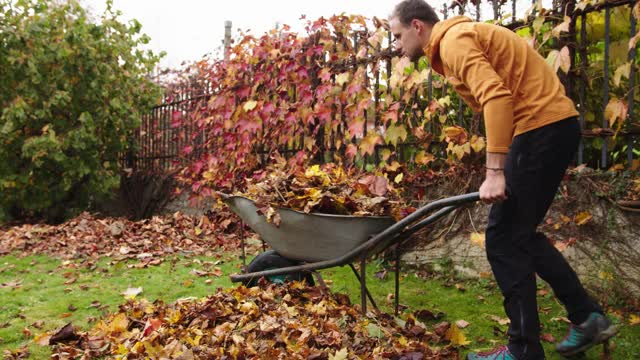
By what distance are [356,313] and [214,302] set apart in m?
0.76

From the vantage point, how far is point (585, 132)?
10.1ft

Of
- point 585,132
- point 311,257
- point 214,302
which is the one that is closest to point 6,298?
point 214,302

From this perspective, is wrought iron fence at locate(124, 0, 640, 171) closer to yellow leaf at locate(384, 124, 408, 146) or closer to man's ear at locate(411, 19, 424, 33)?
yellow leaf at locate(384, 124, 408, 146)

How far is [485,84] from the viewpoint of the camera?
6.27ft

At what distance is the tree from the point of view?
677 centimetres

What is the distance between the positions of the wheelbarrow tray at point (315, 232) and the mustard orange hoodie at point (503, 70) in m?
0.77

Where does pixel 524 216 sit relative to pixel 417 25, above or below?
below

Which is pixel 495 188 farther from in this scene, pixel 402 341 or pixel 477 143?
pixel 477 143

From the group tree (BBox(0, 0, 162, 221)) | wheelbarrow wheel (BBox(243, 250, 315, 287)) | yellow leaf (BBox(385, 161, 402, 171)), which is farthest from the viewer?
tree (BBox(0, 0, 162, 221))

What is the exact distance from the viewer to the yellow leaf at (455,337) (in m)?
2.54

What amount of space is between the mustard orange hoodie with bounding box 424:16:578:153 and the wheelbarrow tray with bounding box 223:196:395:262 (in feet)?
2.54

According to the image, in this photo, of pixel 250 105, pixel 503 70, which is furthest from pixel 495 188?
pixel 250 105

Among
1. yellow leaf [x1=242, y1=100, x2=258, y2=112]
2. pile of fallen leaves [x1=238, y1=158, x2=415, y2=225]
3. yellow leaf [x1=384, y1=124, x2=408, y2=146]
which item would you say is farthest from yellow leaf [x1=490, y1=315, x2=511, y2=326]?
yellow leaf [x1=242, y1=100, x2=258, y2=112]

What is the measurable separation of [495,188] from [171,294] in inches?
99.0
